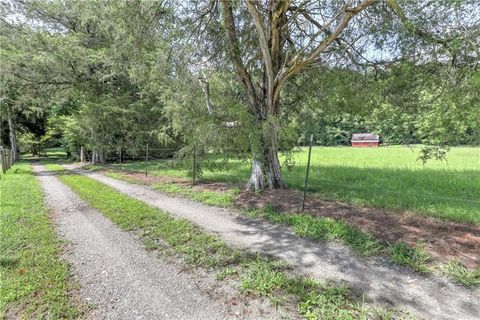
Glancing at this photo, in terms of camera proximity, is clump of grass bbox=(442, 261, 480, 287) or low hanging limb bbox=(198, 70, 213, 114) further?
low hanging limb bbox=(198, 70, 213, 114)

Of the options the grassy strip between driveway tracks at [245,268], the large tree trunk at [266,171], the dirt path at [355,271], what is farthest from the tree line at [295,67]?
the grassy strip between driveway tracks at [245,268]

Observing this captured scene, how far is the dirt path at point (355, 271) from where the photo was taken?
262cm

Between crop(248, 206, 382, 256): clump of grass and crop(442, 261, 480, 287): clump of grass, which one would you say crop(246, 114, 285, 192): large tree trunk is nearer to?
crop(248, 206, 382, 256): clump of grass

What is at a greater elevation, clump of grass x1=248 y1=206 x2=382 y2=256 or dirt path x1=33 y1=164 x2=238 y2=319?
clump of grass x1=248 y1=206 x2=382 y2=256

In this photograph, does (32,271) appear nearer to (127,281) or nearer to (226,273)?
(127,281)

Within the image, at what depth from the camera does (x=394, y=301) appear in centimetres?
267

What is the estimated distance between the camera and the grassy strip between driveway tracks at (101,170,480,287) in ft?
10.3

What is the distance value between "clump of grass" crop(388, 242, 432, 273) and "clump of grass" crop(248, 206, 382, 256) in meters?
0.20

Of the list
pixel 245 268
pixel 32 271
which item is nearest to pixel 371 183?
pixel 245 268

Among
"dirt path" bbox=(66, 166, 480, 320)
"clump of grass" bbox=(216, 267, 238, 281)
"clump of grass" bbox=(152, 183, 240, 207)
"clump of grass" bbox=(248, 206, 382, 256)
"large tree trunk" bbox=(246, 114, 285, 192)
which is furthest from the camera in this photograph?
"large tree trunk" bbox=(246, 114, 285, 192)

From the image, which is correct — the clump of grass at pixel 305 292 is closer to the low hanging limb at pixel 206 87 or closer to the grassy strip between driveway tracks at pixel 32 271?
the grassy strip between driveway tracks at pixel 32 271

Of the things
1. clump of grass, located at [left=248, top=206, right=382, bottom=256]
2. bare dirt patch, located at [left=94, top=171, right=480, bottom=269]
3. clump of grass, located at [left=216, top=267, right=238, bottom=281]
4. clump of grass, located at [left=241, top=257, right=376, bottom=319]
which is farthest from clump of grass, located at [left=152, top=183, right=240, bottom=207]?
clump of grass, located at [left=241, top=257, right=376, bottom=319]

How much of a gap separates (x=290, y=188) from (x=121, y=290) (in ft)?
17.7

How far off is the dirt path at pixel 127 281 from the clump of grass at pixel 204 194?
235cm
